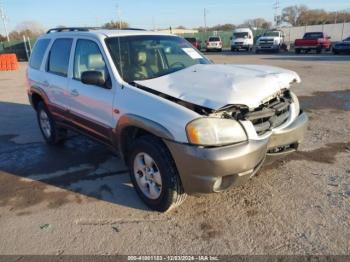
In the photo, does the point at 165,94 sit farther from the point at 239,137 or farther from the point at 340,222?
the point at 340,222

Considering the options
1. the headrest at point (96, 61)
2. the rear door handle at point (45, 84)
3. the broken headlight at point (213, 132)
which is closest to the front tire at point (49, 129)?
the rear door handle at point (45, 84)

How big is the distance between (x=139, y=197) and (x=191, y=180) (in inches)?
37.7

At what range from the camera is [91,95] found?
4.07 m

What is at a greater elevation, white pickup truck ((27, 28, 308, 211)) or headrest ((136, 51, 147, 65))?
headrest ((136, 51, 147, 65))

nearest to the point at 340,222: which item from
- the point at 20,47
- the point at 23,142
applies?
the point at 23,142

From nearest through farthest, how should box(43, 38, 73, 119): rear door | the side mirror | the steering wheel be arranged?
1. the side mirror
2. the steering wheel
3. box(43, 38, 73, 119): rear door

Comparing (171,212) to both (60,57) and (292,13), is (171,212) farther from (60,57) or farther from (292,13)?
(292,13)

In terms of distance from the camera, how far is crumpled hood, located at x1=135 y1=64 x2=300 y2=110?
3.05m

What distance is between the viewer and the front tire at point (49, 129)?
556cm

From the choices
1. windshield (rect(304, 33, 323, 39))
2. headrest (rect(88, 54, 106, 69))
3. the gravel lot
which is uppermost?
headrest (rect(88, 54, 106, 69))

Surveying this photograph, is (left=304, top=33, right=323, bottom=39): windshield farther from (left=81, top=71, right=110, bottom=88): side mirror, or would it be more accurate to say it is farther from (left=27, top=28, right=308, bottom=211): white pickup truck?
(left=81, top=71, right=110, bottom=88): side mirror

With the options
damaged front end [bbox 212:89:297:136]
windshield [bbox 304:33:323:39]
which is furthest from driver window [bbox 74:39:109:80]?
windshield [bbox 304:33:323:39]

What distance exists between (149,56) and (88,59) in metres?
0.81

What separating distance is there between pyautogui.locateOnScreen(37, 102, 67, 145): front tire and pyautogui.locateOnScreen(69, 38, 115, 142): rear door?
40.0 inches
